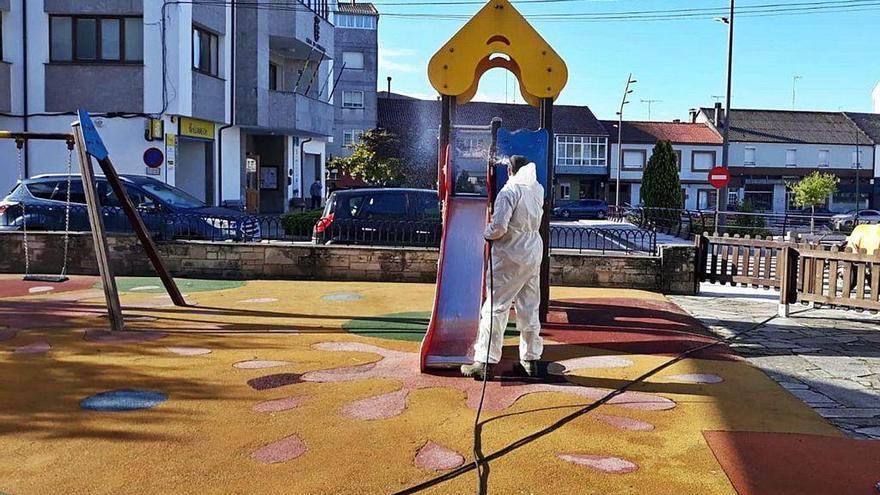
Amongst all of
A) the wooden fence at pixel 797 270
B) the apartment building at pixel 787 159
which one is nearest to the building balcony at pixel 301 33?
the wooden fence at pixel 797 270

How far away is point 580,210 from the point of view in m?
50.9

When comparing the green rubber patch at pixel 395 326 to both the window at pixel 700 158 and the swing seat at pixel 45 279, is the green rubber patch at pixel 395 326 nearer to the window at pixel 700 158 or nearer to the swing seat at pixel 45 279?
the swing seat at pixel 45 279

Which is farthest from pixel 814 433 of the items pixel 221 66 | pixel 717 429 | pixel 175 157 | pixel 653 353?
pixel 221 66

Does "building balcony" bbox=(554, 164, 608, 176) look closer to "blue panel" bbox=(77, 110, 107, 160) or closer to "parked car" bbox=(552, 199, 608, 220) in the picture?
"parked car" bbox=(552, 199, 608, 220)

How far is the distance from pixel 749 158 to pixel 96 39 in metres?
56.3

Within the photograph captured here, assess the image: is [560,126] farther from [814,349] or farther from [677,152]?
[814,349]

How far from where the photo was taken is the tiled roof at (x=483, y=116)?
56469mm

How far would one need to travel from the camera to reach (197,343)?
7766 mm

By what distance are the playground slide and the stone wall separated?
Result: 443cm

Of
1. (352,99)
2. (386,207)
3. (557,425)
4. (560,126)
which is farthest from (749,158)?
(557,425)

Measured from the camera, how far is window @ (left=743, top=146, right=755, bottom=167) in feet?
216

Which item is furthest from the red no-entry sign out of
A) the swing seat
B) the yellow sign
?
the swing seat

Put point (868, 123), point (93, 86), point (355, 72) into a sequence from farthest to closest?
point (868, 123) < point (355, 72) < point (93, 86)

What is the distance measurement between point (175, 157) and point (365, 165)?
1485 centimetres
